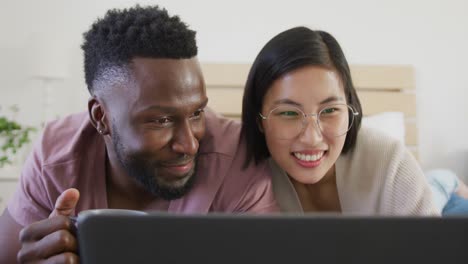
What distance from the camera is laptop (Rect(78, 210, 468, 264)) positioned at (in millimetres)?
339

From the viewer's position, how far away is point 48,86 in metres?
2.35

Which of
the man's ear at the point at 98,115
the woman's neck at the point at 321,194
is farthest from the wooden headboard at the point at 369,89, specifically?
the man's ear at the point at 98,115

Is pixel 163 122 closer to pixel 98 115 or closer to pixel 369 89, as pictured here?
pixel 98 115

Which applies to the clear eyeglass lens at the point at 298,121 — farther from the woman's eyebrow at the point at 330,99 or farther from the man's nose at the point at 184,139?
the man's nose at the point at 184,139

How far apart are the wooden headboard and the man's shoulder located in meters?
1.32

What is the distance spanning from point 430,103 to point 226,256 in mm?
2444

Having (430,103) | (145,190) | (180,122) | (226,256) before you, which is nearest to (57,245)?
(226,256)

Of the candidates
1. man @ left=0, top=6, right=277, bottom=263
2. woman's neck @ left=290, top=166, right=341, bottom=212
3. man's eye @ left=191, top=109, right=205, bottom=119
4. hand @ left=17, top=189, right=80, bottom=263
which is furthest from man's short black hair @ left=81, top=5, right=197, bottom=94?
woman's neck @ left=290, top=166, right=341, bottom=212

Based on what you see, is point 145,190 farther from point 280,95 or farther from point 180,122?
point 280,95

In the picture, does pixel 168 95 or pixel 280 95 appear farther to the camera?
pixel 280 95

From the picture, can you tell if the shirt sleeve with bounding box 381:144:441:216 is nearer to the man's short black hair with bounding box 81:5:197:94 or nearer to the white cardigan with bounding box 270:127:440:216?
the white cardigan with bounding box 270:127:440:216

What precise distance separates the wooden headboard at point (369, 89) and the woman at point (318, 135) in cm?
127

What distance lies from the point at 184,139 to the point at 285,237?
1.67ft

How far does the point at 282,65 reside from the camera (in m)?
1.00
